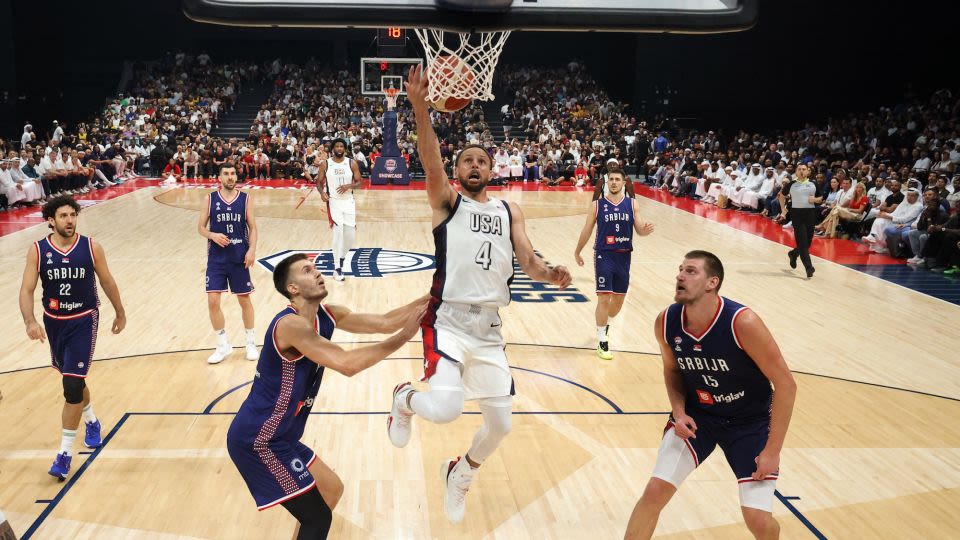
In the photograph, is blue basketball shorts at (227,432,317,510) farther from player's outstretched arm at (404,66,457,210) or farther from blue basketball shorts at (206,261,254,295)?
blue basketball shorts at (206,261,254,295)

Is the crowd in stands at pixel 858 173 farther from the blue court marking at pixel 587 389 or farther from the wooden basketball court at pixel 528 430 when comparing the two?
the blue court marking at pixel 587 389

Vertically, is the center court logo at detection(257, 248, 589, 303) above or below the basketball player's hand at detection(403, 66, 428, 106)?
below

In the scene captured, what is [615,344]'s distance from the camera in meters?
8.42

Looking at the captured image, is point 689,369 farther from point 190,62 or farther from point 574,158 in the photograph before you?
point 190,62

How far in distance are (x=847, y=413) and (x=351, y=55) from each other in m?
32.3

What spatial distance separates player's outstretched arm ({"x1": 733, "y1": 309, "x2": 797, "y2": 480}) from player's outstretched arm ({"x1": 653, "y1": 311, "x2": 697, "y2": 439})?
0.35 metres

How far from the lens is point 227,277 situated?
761 cm

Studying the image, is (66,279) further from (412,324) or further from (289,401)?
(412,324)

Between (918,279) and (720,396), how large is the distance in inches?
379

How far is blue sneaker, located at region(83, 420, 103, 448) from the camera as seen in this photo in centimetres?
554

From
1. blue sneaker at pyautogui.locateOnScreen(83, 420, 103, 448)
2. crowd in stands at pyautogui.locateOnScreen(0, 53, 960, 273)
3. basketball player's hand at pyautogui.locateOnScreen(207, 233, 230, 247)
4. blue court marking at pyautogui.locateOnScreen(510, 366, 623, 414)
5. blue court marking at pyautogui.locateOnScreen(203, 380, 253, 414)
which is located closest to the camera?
blue sneaker at pyautogui.locateOnScreen(83, 420, 103, 448)

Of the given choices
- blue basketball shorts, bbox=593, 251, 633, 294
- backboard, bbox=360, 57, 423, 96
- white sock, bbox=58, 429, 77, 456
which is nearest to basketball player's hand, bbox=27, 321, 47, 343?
white sock, bbox=58, 429, 77, 456

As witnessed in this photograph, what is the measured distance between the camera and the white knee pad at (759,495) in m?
3.70

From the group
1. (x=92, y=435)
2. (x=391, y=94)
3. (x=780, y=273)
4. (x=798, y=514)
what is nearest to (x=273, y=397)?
(x=92, y=435)
